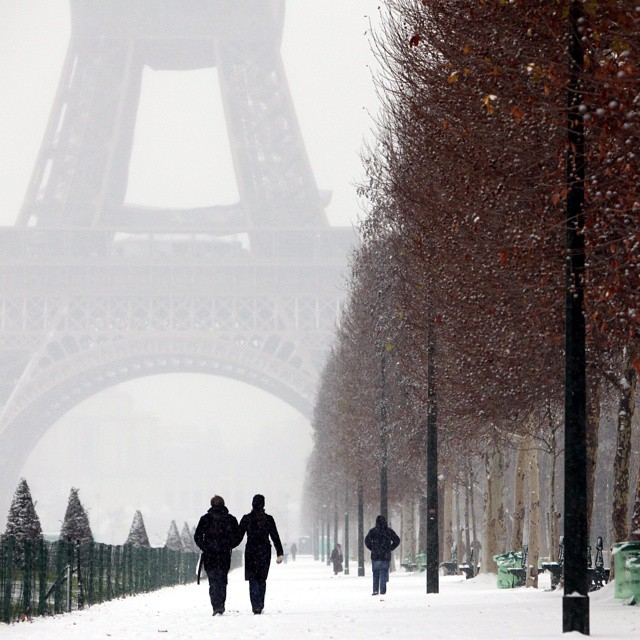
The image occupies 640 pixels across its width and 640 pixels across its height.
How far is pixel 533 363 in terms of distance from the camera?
21.8 meters

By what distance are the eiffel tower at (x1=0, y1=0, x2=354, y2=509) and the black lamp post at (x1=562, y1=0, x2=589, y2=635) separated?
255 feet

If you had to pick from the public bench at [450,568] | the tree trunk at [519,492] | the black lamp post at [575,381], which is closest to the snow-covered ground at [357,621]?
the black lamp post at [575,381]

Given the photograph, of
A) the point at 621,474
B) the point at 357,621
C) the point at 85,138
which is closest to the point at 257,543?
the point at 357,621

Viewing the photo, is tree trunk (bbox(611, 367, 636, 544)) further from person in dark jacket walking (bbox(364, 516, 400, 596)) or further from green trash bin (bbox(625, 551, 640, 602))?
green trash bin (bbox(625, 551, 640, 602))

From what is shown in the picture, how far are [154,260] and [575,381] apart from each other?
90317mm

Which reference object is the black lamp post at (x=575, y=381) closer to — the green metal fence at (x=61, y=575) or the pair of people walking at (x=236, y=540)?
the pair of people walking at (x=236, y=540)

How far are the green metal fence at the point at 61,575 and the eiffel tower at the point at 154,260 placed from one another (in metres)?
58.7

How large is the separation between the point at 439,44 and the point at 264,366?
74.5 meters

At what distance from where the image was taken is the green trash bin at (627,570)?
726 inches

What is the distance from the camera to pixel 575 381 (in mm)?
13250

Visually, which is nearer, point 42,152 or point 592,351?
point 592,351

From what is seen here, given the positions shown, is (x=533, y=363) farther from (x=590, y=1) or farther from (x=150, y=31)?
(x=150, y=31)

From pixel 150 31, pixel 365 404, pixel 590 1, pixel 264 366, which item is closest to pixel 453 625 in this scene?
pixel 590 1

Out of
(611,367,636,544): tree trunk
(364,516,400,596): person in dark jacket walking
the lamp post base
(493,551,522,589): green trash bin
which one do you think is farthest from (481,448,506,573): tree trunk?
the lamp post base
